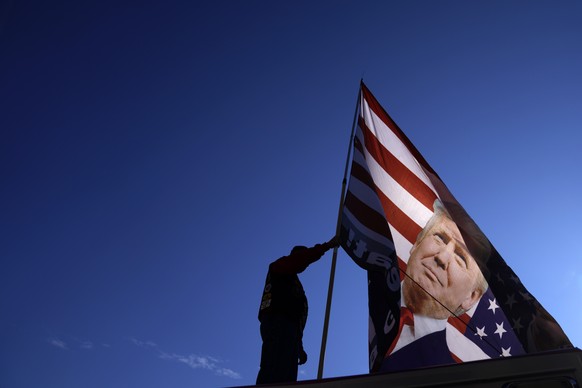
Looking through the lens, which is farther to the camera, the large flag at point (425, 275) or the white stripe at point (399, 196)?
the white stripe at point (399, 196)

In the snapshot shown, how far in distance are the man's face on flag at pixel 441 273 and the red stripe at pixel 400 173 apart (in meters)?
0.39

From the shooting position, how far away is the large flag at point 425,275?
4918 millimetres

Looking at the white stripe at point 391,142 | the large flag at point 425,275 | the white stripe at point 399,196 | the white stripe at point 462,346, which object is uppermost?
the white stripe at point 391,142

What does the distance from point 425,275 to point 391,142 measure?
202 centimetres

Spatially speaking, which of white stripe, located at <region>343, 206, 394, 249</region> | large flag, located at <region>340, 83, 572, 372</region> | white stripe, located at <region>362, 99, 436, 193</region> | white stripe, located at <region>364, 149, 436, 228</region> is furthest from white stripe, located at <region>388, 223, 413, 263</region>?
white stripe, located at <region>362, 99, 436, 193</region>

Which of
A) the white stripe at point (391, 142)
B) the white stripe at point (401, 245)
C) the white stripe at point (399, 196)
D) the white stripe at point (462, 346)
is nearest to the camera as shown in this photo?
the white stripe at point (462, 346)

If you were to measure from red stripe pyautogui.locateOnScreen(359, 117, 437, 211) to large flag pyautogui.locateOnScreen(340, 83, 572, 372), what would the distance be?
15 mm

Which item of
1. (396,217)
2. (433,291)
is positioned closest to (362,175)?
(396,217)

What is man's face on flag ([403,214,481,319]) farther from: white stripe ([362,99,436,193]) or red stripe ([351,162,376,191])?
red stripe ([351,162,376,191])

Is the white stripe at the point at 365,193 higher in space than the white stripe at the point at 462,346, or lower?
higher

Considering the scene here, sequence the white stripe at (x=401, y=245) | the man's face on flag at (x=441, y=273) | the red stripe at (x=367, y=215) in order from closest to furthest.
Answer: the man's face on flag at (x=441, y=273) < the red stripe at (x=367, y=215) < the white stripe at (x=401, y=245)

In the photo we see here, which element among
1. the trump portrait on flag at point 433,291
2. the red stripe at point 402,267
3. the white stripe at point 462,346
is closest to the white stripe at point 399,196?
the trump portrait on flag at point 433,291

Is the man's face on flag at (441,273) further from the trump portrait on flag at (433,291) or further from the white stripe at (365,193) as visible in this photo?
the white stripe at (365,193)

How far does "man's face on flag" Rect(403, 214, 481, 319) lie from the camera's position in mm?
5328
